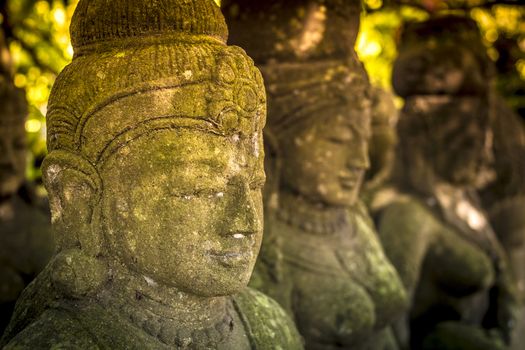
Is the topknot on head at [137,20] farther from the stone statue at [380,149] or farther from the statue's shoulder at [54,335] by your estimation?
the stone statue at [380,149]

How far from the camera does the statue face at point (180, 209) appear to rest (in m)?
2.52

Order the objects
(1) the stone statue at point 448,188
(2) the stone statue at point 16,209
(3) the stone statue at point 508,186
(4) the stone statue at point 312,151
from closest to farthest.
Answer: (4) the stone statue at point 312,151 → (2) the stone statue at point 16,209 → (1) the stone statue at point 448,188 → (3) the stone statue at point 508,186

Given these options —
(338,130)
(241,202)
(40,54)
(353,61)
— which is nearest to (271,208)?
(338,130)

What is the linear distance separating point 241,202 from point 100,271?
589 millimetres

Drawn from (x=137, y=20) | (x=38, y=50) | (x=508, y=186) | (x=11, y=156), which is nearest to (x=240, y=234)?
(x=137, y=20)

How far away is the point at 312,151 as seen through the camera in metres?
3.84

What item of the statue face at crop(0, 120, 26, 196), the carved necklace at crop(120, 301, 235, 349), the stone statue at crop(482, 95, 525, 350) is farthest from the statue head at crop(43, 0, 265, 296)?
the stone statue at crop(482, 95, 525, 350)

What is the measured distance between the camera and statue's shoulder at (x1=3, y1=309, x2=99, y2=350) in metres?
2.36

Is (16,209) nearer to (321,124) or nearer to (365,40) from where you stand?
(321,124)

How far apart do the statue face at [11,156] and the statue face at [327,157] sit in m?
2.25

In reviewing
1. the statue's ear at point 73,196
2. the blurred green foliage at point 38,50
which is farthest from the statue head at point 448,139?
the statue's ear at point 73,196

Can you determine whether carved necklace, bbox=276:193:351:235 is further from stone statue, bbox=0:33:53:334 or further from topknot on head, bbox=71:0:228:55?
stone statue, bbox=0:33:53:334

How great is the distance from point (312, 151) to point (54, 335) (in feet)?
6.18

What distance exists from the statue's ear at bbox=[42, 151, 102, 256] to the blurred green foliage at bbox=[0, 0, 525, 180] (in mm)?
2966
